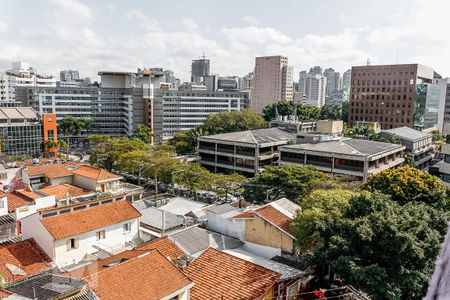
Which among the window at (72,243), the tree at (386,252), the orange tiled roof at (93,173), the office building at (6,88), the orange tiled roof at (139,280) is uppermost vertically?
the office building at (6,88)

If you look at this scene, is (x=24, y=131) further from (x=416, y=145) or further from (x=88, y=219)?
(x=416, y=145)

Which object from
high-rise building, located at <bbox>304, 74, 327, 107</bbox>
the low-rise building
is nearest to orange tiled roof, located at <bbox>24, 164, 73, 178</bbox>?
the low-rise building

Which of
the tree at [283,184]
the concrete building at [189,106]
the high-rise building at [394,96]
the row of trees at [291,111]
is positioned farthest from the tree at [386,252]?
the high-rise building at [394,96]

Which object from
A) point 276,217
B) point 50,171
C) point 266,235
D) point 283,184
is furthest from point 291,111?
point 266,235

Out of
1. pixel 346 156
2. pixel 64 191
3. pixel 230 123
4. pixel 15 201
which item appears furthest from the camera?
pixel 230 123

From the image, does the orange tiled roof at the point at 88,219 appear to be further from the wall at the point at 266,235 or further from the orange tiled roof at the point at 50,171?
the orange tiled roof at the point at 50,171

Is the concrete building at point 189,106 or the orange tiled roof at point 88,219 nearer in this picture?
the orange tiled roof at point 88,219

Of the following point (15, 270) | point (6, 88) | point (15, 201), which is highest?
point (6, 88)
